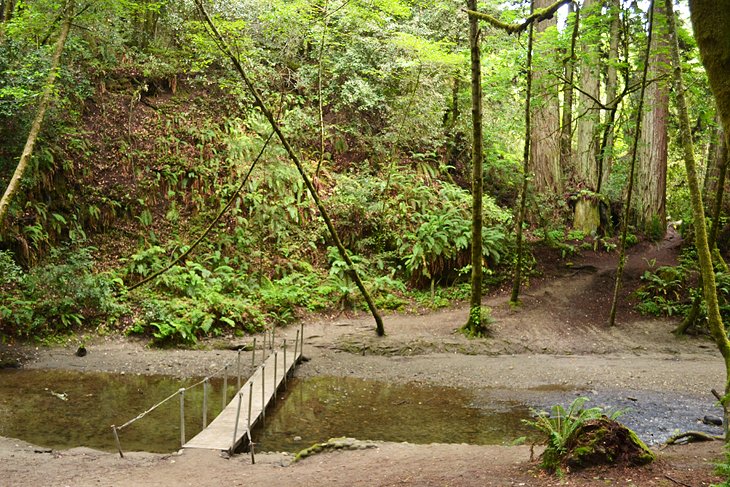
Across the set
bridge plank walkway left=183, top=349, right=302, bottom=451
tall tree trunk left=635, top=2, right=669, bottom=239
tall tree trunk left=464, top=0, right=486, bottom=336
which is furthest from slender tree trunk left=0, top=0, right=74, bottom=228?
tall tree trunk left=635, top=2, right=669, bottom=239

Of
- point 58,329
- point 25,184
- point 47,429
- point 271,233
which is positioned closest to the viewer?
point 47,429

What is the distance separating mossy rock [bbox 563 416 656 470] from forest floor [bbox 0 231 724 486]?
0.10m

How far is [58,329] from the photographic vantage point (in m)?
13.3

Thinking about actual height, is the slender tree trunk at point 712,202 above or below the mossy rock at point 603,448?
above

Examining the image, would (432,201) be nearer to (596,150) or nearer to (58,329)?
(596,150)

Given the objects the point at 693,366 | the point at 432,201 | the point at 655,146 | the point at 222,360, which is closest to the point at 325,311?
the point at 222,360

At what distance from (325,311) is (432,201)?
6.19 metres

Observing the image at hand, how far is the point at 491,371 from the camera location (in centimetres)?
1255

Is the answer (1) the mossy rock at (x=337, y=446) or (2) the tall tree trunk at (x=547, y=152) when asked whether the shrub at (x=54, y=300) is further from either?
(2) the tall tree trunk at (x=547, y=152)

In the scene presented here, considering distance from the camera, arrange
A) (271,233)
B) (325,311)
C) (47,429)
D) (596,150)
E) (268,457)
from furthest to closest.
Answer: (596,150) → (271,233) → (325,311) → (47,429) → (268,457)

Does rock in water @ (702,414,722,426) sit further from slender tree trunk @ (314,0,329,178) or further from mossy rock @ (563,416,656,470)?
slender tree trunk @ (314,0,329,178)

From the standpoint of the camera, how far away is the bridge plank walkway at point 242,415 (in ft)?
25.2

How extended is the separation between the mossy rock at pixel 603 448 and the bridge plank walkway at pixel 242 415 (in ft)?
14.7

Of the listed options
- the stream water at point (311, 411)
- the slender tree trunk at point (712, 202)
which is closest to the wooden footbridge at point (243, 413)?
the stream water at point (311, 411)
